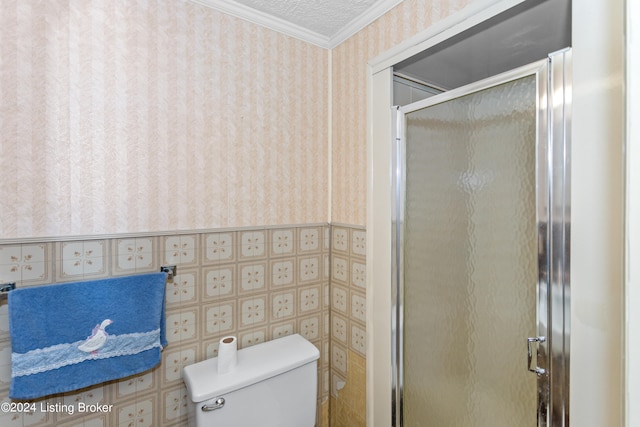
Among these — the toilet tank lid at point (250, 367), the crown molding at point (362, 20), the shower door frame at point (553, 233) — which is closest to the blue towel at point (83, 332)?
the toilet tank lid at point (250, 367)

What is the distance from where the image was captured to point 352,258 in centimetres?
148

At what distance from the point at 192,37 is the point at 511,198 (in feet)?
4.39

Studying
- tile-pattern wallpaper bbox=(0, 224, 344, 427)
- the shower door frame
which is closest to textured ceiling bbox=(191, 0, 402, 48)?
the shower door frame

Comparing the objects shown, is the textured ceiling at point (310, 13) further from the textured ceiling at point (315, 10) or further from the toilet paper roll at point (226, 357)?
the toilet paper roll at point (226, 357)

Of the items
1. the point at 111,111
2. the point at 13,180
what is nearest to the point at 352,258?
the point at 111,111

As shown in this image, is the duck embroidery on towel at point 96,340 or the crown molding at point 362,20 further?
the crown molding at point 362,20

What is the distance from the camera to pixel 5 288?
93cm

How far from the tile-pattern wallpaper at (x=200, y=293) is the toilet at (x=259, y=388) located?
0.10m

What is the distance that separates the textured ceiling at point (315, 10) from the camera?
128 centimetres

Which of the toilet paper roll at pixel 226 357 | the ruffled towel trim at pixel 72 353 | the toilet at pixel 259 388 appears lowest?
the toilet at pixel 259 388

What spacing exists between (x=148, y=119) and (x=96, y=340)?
0.82 metres

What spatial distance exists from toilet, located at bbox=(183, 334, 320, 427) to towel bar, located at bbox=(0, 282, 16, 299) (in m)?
0.64

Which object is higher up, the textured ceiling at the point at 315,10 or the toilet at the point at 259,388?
the textured ceiling at the point at 315,10

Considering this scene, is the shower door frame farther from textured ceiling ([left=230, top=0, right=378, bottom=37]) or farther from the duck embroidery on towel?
the duck embroidery on towel
